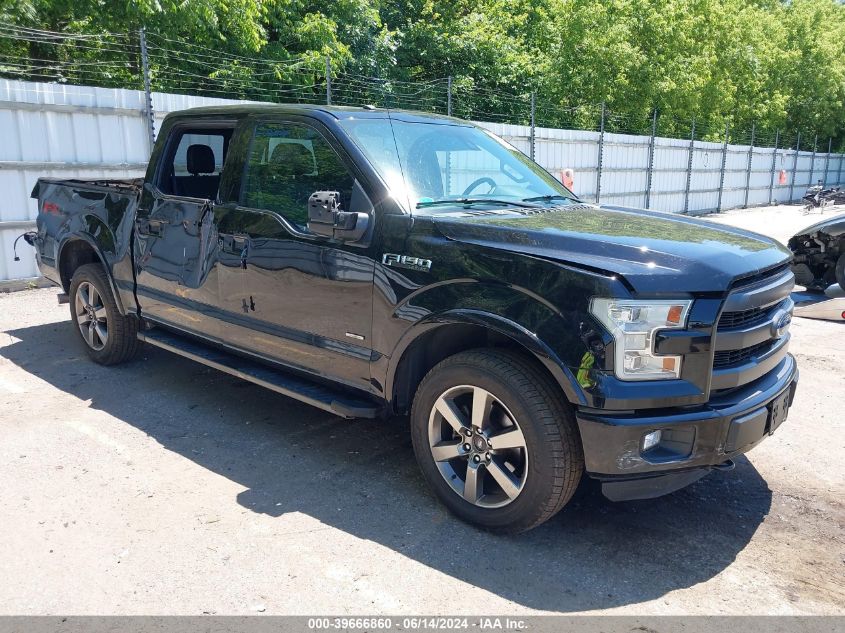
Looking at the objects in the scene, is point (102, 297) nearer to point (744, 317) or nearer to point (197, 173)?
point (197, 173)

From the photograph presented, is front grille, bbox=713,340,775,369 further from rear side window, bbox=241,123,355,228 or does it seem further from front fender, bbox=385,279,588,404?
rear side window, bbox=241,123,355,228

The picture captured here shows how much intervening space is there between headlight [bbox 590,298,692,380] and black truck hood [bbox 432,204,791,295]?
0.24 ft

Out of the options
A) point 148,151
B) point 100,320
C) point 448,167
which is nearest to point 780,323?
point 448,167

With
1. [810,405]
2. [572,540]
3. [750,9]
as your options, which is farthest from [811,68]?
[572,540]

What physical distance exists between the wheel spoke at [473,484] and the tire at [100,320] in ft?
11.2

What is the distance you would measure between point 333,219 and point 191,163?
2.16m

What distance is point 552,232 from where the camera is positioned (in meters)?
3.39

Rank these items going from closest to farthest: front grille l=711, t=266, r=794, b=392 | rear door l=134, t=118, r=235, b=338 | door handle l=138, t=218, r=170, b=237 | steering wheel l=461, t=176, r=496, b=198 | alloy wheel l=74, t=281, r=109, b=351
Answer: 1. front grille l=711, t=266, r=794, b=392
2. steering wheel l=461, t=176, r=496, b=198
3. rear door l=134, t=118, r=235, b=338
4. door handle l=138, t=218, r=170, b=237
5. alloy wheel l=74, t=281, r=109, b=351

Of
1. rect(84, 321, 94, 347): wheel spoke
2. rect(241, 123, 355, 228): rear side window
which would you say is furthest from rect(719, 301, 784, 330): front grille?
rect(84, 321, 94, 347): wheel spoke

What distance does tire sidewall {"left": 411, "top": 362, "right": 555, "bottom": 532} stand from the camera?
10.5 ft

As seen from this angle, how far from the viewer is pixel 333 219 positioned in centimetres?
368

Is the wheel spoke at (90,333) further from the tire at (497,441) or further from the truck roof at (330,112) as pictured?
the tire at (497,441)

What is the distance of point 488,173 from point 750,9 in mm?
38987
